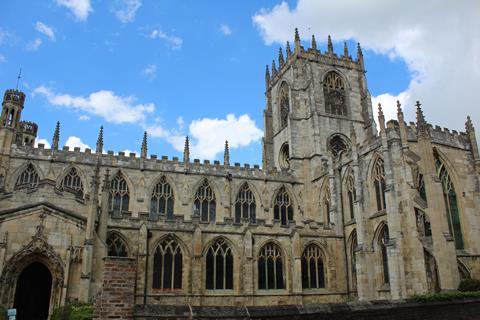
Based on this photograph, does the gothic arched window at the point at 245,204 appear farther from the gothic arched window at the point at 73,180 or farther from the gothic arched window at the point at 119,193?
the gothic arched window at the point at 73,180

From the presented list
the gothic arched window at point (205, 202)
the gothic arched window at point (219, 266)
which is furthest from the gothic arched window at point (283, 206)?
the gothic arched window at point (219, 266)

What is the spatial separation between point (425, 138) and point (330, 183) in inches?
355

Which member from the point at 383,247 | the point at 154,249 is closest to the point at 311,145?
the point at 383,247

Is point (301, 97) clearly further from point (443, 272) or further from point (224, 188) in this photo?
point (443, 272)

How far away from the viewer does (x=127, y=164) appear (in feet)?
111

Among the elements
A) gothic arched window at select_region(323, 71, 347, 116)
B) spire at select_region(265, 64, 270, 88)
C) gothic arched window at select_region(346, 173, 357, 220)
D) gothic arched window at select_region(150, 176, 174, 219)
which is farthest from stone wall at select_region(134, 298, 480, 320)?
spire at select_region(265, 64, 270, 88)

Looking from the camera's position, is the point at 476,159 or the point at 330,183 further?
the point at 330,183

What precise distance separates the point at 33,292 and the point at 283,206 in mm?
20911

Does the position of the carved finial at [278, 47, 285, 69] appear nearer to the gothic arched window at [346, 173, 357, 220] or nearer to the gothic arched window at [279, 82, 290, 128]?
the gothic arched window at [279, 82, 290, 128]

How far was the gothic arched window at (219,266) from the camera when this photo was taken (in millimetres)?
26672

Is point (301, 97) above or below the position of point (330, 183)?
above

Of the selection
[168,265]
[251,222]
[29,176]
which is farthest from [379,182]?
[29,176]

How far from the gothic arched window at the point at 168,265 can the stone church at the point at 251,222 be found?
81 mm

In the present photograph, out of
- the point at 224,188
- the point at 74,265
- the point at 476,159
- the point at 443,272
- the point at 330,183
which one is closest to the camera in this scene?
the point at 74,265
